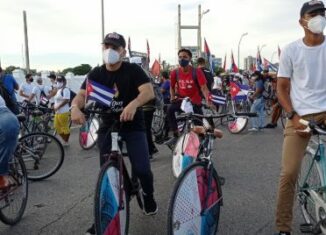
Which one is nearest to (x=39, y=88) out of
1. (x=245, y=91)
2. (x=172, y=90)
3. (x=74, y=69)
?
(x=245, y=91)

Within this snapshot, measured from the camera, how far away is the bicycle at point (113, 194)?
3.39 m

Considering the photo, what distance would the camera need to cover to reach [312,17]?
373 cm

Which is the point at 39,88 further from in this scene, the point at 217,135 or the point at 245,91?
the point at 217,135

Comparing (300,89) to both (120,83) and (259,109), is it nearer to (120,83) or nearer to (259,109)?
(120,83)

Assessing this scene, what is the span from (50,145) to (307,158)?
4096 mm

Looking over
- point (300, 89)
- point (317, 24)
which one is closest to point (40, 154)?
point (300, 89)

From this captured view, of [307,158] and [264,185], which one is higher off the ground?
[307,158]

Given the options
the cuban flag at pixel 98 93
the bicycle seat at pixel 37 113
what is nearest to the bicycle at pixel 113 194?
the cuban flag at pixel 98 93

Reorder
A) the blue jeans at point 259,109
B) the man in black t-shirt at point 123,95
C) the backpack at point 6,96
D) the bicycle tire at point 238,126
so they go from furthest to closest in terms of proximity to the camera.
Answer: the blue jeans at point 259,109 → the bicycle tire at point 238,126 → the backpack at point 6,96 → the man in black t-shirt at point 123,95

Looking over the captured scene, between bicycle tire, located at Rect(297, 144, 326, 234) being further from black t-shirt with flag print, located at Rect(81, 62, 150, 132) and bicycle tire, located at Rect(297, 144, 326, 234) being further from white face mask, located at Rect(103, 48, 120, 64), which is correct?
white face mask, located at Rect(103, 48, 120, 64)

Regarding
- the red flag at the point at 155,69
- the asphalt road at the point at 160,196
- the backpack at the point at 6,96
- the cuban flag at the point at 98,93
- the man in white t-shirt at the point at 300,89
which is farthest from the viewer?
the red flag at the point at 155,69

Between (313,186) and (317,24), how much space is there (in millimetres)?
1421

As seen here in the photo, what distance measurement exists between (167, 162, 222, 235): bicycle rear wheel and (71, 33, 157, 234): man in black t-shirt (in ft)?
2.39

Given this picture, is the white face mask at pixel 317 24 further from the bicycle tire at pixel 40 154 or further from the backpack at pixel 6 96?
the bicycle tire at pixel 40 154
